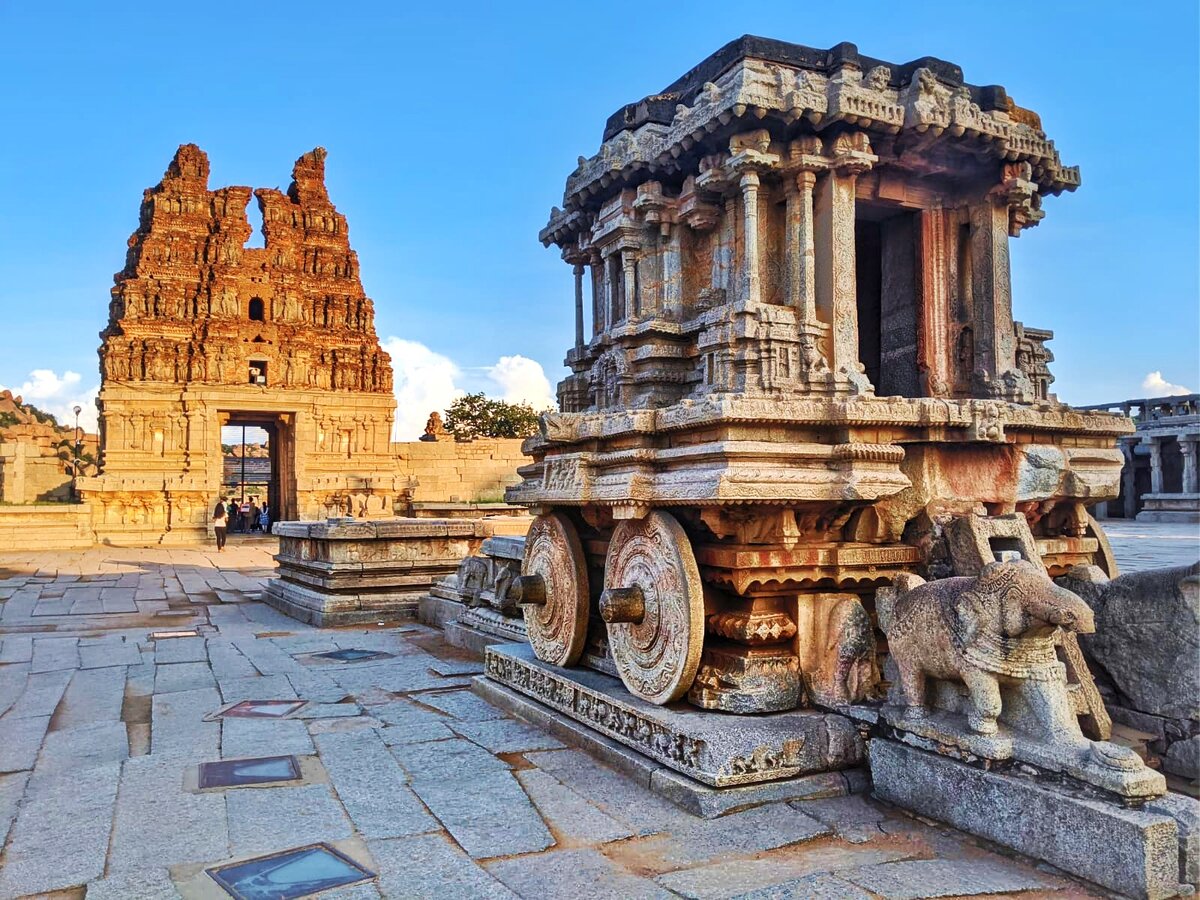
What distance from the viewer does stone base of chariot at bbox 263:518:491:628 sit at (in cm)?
935

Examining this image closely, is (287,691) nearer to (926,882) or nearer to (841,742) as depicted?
(841,742)

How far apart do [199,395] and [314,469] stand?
12.5ft

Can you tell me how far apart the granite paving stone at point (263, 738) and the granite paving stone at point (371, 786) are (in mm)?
117

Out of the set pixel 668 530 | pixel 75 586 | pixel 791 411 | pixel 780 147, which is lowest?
pixel 75 586

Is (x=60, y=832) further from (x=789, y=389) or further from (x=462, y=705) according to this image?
(x=789, y=389)

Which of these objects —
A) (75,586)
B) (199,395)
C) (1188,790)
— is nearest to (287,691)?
(1188,790)

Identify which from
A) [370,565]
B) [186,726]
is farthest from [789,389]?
[370,565]

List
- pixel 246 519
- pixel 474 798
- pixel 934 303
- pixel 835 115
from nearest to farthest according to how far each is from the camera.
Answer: pixel 474 798, pixel 835 115, pixel 934 303, pixel 246 519

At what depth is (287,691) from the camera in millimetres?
5789

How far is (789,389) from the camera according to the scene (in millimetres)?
4148

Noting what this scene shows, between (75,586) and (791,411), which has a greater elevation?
(791,411)

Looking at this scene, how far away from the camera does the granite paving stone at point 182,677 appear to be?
233 inches

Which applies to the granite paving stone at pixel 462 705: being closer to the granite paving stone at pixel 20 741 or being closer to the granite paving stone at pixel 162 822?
the granite paving stone at pixel 162 822

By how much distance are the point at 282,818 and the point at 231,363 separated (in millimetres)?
25132
